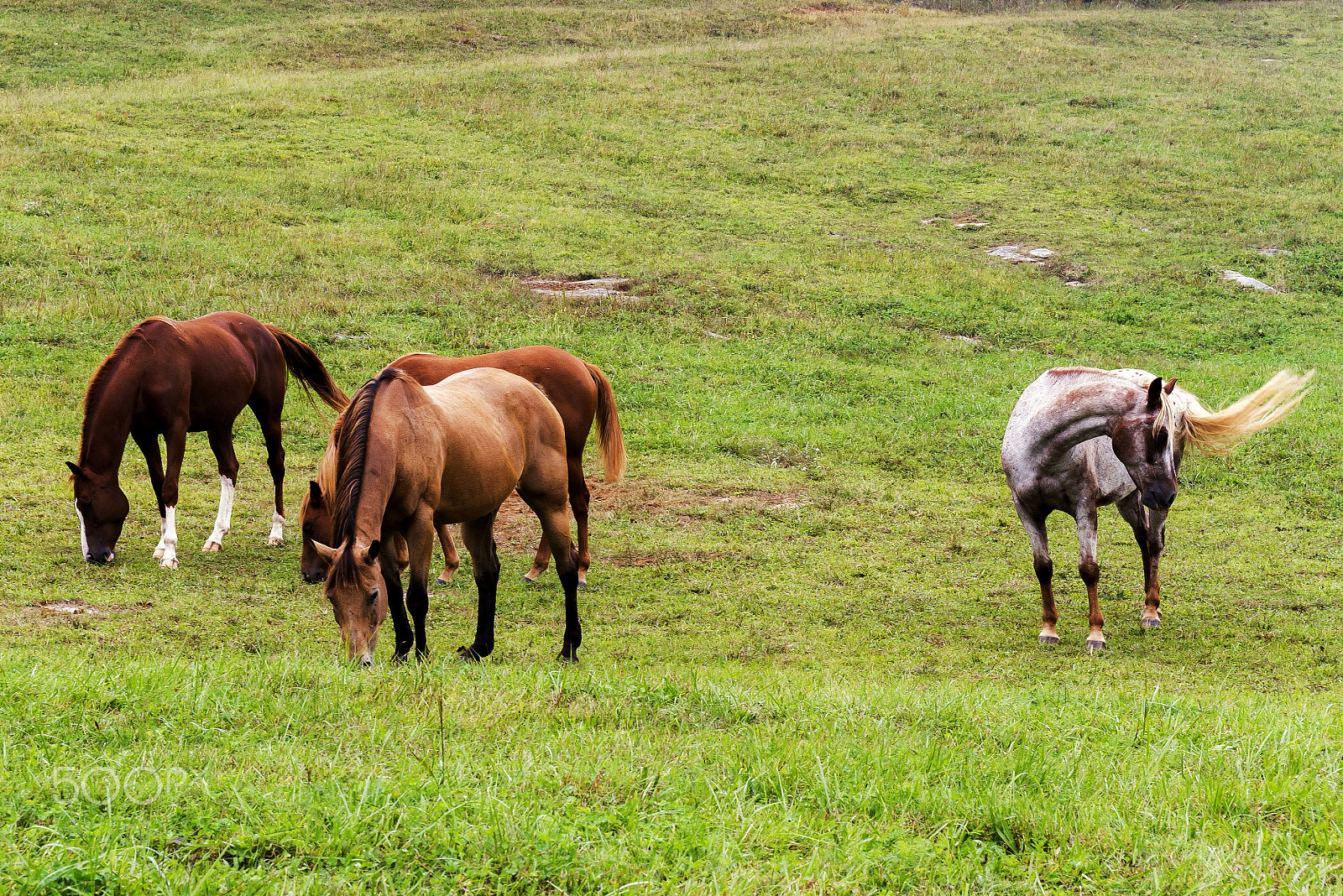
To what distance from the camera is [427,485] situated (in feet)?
20.4

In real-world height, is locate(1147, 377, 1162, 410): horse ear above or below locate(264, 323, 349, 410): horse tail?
above

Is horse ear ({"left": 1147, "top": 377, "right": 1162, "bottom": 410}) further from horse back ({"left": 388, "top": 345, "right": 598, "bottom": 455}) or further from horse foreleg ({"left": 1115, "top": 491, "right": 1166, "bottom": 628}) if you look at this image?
horse back ({"left": 388, "top": 345, "right": 598, "bottom": 455})

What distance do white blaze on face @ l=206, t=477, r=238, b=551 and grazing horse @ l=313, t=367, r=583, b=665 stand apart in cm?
339

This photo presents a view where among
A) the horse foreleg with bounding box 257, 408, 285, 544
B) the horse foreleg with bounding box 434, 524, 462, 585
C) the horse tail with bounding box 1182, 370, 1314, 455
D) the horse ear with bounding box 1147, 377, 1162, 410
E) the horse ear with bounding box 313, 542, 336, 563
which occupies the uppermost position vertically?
the horse ear with bounding box 1147, 377, 1162, 410

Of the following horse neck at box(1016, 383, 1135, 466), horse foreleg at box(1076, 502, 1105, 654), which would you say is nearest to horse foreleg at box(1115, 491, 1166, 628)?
horse foreleg at box(1076, 502, 1105, 654)

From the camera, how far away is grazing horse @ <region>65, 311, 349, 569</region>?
8.75 m

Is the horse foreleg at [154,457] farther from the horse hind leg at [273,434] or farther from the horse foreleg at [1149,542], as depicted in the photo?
the horse foreleg at [1149,542]

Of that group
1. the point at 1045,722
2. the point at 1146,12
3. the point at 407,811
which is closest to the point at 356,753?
the point at 407,811

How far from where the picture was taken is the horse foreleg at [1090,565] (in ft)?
26.2

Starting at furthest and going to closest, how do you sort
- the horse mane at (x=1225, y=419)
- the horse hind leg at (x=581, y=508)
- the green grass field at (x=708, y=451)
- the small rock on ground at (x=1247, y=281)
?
the small rock on ground at (x=1247, y=281) < the horse hind leg at (x=581, y=508) < the horse mane at (x=1225, y=419) < the green grass field at (x=708, y=451)

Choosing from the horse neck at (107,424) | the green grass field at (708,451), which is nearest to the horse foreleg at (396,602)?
the green grass field at (708,451)

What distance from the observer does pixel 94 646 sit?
6570 mm

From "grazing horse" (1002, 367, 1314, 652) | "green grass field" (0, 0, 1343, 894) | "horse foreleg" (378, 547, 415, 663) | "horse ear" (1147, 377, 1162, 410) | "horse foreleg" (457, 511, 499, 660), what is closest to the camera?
"green grass field" (0, 0, 1343, 894)

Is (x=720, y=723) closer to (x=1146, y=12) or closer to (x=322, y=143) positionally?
(x=322, y=143)
